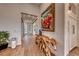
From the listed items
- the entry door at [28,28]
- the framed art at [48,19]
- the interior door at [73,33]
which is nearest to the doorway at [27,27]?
the entry door at [28,28]

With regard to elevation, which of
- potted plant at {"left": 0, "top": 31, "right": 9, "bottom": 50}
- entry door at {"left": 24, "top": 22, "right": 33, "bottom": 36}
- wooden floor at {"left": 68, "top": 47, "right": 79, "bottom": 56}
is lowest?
wooden floor at {"left": 68, "top": 47, "right": 79, "bottom": 56}

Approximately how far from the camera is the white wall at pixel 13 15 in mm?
1477

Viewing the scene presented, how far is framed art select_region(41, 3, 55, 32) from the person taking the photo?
1514mm

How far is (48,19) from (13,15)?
1.46 ft

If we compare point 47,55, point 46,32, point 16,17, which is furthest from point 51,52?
point 16,17

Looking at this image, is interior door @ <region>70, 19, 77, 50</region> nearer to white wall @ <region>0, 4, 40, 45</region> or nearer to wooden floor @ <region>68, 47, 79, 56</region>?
wooden floor @ <region>68, 47, 79, 56</region>

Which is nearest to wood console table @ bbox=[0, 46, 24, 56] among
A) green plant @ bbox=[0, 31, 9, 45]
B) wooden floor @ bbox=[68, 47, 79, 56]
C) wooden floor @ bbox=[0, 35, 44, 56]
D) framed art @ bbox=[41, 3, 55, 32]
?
wooden floor @ bbox=[0, 35, 44, 56]

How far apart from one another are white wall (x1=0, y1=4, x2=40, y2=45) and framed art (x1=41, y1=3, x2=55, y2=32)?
0.09 meters

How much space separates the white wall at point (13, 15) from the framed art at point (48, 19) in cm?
9

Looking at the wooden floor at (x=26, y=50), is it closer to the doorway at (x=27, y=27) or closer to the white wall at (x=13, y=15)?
the doorway at (x=27, y=27)

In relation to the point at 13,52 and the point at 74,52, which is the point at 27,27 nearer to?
the point at 13,52

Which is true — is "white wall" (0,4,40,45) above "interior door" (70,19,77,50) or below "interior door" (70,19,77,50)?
above

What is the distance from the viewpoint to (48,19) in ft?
5.02

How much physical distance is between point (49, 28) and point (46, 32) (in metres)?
0.06
